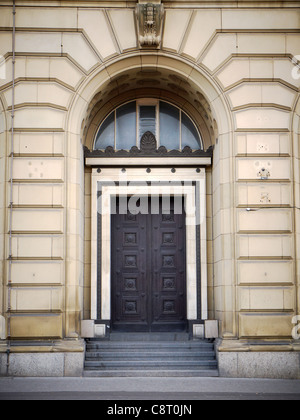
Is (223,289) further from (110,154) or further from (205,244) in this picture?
(110,154)

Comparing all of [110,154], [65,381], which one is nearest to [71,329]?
[65,381]

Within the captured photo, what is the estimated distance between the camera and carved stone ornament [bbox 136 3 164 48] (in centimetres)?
1476

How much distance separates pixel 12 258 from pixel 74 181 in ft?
7.68

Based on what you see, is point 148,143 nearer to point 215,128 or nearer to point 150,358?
point 215,128

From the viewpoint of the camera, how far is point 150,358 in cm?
1481

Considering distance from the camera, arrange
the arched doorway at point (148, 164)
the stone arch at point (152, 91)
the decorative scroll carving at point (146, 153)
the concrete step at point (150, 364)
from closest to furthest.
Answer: the concrete step at point (150, 364)
the stone arch at point (152, 91)
the arched doorway at point (148, 164)
the decorative scroll carving at point (146, 153)

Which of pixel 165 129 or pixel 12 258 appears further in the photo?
pixel 165 129

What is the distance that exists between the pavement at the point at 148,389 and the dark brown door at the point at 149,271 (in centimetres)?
247

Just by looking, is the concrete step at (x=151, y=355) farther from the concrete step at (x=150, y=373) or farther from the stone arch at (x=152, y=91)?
the stone arch at (x=152, y=91)

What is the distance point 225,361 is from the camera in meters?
14.3

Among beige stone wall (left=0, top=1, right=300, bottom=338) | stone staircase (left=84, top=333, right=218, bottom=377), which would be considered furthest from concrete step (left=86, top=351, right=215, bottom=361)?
beige stone wall (left=0, top=1, right=300, bottom=338)

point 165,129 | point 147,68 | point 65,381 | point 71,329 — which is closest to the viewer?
point 65,381

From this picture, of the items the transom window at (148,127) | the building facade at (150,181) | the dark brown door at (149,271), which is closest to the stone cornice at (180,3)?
the building facade at (150,181)

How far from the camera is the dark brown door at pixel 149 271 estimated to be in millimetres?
16219
